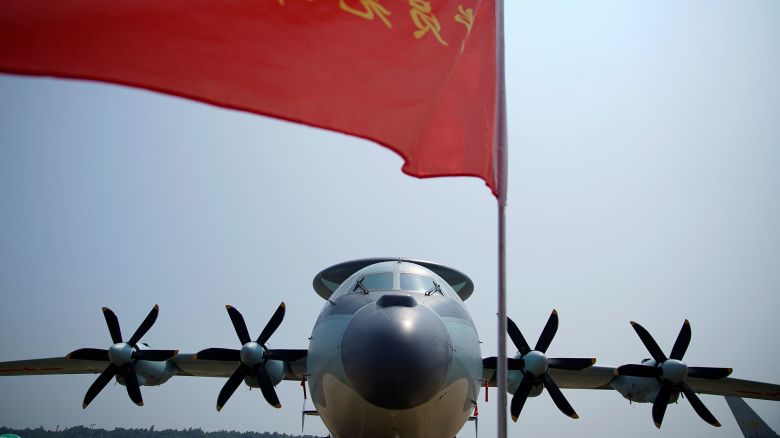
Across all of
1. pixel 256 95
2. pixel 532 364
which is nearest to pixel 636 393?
pixel 532 364

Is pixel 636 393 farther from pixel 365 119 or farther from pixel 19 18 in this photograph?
pixel 19 18

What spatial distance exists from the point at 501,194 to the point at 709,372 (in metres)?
14.9

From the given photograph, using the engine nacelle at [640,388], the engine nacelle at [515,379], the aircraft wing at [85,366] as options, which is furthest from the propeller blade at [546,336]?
the aircraft wing at [85,366]

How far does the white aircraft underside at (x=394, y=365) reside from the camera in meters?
7.05

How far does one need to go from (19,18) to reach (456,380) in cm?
691

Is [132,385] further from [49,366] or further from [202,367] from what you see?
[49,366]

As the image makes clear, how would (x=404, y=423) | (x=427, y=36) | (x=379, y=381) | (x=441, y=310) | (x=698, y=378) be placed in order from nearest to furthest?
(x=427, y=36) → (x=379, y=381) → (x=404, y=423) → (x=441, y=310) → (x=698, y=378)

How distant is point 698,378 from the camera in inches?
644

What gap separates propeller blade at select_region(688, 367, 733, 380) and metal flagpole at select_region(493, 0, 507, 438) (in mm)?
14589

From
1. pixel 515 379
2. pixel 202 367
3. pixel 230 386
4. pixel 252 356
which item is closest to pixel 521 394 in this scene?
pixel 515 379

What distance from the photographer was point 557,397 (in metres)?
14.6

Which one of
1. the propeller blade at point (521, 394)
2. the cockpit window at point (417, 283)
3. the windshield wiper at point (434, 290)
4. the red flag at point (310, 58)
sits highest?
the red flag at point (310, 58)

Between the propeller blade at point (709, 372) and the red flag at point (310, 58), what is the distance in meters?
14.8

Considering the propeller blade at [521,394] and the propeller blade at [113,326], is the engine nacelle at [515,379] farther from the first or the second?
the propeller blade at [113,326]
